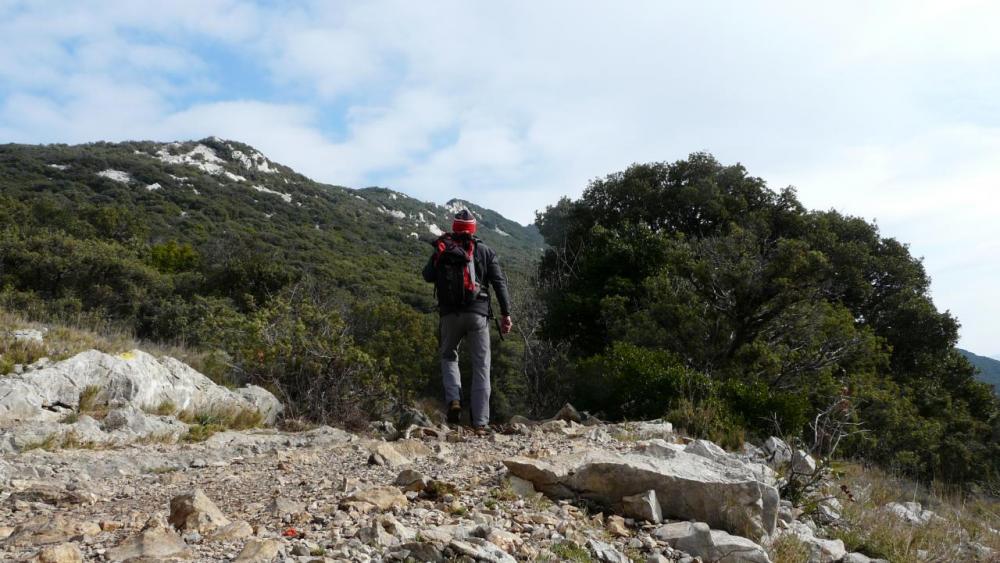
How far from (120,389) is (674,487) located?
6.15 meters

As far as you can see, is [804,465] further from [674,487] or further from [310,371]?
[310,371]

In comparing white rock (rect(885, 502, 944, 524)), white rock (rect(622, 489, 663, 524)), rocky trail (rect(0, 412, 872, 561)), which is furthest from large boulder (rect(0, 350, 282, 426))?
white rock (rect(885, 502, 944, 524))

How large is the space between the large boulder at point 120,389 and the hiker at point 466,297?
10.6ft

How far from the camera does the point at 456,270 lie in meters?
5.61

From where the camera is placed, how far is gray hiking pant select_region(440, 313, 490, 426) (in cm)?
578

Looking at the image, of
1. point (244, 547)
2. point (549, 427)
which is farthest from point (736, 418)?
point (244, 547)

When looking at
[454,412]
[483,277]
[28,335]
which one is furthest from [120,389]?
[483,277]

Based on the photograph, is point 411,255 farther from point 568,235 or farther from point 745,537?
point 745,537

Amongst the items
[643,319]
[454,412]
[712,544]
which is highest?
[643,319]

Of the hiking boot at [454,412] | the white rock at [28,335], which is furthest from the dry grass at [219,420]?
the hiking boot at [454,412]

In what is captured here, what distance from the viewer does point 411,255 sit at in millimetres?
55688

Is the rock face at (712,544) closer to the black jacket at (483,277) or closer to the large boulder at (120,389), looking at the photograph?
the black jacket at (483,277)

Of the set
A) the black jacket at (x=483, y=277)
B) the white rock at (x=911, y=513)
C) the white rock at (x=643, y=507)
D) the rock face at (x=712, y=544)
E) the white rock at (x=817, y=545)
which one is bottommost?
the white rock at (x=911, y=513)

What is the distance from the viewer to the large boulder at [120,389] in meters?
6.27
